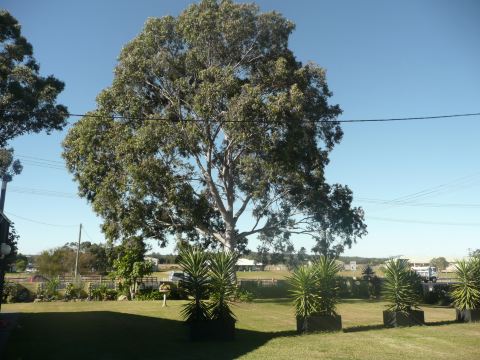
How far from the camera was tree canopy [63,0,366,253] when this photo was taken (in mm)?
23797

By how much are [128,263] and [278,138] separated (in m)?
12.7

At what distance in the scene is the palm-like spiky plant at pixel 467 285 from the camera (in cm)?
1562

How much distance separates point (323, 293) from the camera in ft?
43.1

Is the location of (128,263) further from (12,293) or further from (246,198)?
(246,198)

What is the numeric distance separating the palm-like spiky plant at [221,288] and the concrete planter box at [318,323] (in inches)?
88.1

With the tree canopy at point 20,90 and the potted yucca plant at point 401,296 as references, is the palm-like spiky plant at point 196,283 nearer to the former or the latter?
the potted yucca plant at point 401,296

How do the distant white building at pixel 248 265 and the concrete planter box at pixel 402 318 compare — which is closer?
the concrete planter box at pixel 402 318

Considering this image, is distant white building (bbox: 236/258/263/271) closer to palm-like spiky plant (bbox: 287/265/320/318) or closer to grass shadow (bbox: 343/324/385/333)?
grass shadow (bbox: 343/324/385/333)

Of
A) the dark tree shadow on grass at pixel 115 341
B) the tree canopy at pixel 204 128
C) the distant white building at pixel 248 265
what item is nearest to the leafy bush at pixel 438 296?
the tree canopy at pixel 204 128

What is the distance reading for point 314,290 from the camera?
13.1 metres

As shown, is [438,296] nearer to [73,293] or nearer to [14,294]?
[73,293]

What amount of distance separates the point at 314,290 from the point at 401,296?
3.69 meters

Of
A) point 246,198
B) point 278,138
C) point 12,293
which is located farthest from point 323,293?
point 12,293

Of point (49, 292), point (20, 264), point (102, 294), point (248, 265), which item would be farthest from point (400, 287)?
point (248, 265)
